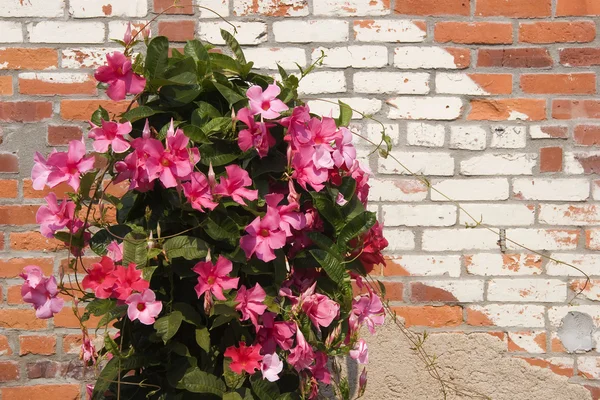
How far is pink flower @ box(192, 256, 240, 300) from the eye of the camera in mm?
1455

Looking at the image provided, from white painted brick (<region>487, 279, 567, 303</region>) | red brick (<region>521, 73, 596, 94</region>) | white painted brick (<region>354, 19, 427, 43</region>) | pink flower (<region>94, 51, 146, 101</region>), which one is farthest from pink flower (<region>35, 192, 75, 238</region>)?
red brick (<region>521, 73, 596, 94</region>)

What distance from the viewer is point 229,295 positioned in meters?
1.51

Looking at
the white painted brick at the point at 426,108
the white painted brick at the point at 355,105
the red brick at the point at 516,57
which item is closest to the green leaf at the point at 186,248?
the white painted brick at the point at 355,105

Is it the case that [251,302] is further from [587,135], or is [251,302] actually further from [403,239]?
[587,135]

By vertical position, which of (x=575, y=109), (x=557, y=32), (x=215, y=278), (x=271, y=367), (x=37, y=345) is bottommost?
(x=37, y=345)

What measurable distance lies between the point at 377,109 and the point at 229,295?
42.0 inches

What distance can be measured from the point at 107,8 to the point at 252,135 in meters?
1.05

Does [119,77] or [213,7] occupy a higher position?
[213,7]

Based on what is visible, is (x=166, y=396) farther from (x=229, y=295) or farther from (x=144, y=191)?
(x=144, y=191)

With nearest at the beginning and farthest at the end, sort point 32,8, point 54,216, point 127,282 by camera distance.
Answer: point 127,282
point 54,216
point 32,8

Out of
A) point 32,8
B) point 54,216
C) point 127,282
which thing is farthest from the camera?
point 32,8

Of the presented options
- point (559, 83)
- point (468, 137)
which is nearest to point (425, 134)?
point (468, 137)

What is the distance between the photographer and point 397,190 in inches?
94.7

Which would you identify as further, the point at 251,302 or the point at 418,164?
the point at 418,164
